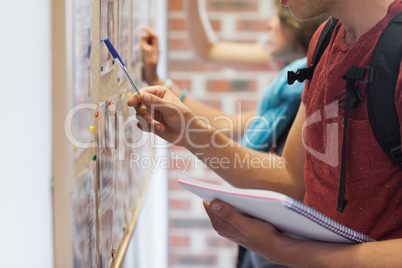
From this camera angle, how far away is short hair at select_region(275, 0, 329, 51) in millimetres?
1451

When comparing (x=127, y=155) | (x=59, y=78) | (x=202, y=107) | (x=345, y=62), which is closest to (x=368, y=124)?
(x=345, y=62)

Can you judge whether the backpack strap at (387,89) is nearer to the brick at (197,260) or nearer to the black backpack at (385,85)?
the black backpack at (385,85)

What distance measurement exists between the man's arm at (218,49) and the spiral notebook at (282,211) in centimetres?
118

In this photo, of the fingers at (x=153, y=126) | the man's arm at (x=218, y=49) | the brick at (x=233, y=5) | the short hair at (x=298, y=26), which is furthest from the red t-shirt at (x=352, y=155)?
the brick at (x=233, y=5)

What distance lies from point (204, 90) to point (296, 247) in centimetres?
144

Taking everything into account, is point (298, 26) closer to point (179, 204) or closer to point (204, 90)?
point (204, 90)

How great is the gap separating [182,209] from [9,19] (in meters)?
1.71

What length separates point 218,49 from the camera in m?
1.92

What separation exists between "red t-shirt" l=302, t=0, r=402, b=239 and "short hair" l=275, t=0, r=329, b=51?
576mm

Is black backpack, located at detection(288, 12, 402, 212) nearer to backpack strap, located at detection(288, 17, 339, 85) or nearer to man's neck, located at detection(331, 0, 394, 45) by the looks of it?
man's neck, located at detection(331, 0, 394, 45)

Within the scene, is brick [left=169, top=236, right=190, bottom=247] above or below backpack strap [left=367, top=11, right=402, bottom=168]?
below

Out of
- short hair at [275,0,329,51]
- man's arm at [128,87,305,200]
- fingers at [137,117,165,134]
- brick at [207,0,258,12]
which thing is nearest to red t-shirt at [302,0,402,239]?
man's arm at [128,87,305,200]

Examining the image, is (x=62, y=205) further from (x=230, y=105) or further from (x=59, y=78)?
(x=230, y=105)

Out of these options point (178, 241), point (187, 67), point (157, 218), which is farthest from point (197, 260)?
point (187, 67)
